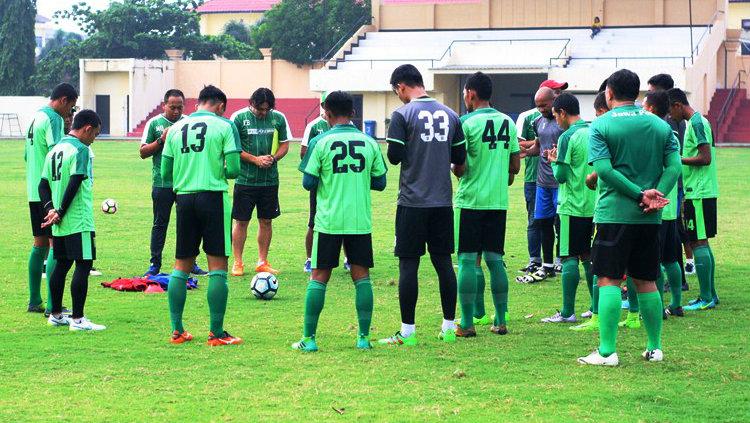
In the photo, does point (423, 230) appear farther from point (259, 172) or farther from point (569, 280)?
point (259, 172)

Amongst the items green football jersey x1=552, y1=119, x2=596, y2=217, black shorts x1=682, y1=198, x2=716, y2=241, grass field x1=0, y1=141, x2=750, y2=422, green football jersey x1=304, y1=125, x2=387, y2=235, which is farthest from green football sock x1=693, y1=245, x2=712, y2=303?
green football jersey x1=304, y1=125, x2=387, y2=235

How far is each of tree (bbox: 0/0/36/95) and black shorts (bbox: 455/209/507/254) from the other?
232ft

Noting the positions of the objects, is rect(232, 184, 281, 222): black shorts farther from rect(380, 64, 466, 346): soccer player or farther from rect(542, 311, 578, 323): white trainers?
rect(380, 64, 466, 346): soccer player

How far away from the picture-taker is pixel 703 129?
36.1 feet

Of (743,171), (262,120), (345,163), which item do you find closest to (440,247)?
(345,163)

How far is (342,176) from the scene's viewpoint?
9023 mm

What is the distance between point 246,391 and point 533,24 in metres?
57.9

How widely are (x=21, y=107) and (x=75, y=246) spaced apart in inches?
2563

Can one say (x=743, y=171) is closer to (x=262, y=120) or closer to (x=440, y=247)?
(x=262, y=120)

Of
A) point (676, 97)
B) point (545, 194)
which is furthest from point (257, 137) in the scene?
point (676, 97)

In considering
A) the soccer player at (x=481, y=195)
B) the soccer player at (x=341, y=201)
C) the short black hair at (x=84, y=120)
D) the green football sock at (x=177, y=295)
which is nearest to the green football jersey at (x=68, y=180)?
the short black hair at (x=84, y=120)

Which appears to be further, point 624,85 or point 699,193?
point 699,193

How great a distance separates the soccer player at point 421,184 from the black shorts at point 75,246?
8.82 ft

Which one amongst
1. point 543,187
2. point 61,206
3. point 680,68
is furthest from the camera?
point 680,68
